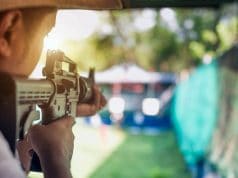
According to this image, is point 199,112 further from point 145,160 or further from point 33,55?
point 33,55

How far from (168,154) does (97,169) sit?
4.80 feet

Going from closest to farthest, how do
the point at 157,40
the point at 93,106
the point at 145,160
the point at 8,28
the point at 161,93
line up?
the point at 8,28, the point at 93,106, the point at 145,160, the point at 161,93, the point at 157,40

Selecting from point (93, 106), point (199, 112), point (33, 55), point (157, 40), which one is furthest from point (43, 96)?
point (157, 40)

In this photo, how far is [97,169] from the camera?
17.9 feet

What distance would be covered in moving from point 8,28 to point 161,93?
317 inches

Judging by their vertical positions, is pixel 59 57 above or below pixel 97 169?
above

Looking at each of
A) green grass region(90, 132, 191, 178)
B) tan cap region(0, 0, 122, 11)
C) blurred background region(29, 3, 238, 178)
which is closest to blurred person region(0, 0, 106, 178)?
tan cap region(0, 0, 122, 11)

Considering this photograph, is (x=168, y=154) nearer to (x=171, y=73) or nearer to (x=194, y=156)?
(x=194, y=156)

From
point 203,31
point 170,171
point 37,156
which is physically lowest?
point 170,171

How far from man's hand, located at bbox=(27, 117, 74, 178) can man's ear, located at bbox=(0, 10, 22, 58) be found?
14cm

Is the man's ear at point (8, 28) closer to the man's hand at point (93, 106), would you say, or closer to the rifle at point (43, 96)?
→ the rifle at point (43, 96)

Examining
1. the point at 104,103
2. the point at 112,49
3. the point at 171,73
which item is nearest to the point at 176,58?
the point at 171,73

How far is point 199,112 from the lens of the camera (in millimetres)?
4828

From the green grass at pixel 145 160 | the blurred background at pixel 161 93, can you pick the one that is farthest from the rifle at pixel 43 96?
the green grass at pixel 145 160
